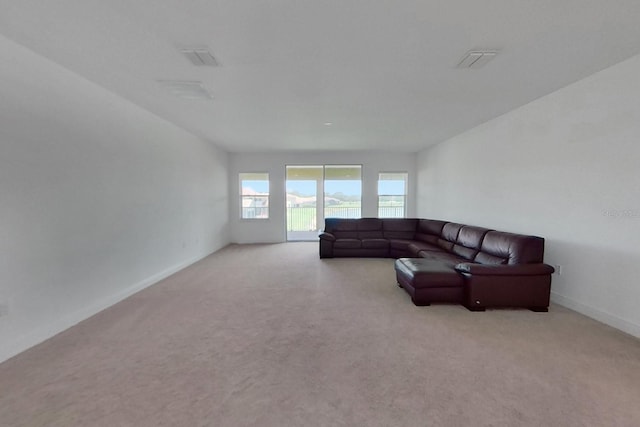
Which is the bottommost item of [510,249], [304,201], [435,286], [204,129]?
[435,286]

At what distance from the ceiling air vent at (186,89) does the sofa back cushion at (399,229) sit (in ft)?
15.6

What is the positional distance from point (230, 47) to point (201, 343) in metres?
2.67

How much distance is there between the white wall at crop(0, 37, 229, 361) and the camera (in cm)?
223

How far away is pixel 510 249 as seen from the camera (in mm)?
3410

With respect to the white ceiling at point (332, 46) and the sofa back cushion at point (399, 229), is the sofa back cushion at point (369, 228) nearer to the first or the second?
the sofa back cushion at point (399, 229)

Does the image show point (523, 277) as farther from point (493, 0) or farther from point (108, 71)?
point (108, 71)

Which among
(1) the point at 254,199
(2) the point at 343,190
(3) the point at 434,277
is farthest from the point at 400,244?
(1) the point at 254,199

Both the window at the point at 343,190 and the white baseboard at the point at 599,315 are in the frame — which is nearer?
the white baseboard at the point at 599,315

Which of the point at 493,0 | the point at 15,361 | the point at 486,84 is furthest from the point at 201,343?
the point at 486,84

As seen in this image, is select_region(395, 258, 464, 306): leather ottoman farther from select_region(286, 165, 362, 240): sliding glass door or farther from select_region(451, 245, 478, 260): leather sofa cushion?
select_region(286, 165, 362, 240): sliding glass door

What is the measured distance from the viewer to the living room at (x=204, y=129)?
2.15 metres

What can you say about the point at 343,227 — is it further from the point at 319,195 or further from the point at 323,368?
the point at 323,368

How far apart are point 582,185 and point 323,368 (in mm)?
3502

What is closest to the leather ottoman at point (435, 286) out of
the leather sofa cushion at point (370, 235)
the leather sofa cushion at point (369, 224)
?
the leather sofa cushion at point (370, 235)
